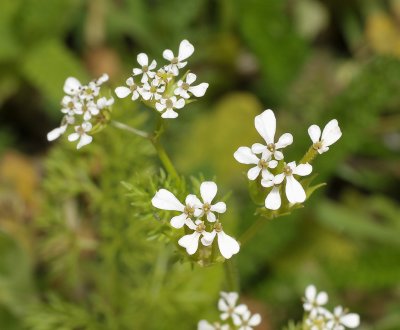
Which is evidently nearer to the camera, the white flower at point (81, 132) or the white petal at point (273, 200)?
the white petal at point (273, 200)

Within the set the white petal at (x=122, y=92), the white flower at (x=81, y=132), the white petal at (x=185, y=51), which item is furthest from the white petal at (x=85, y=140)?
the white petal at (x=185, y=51)

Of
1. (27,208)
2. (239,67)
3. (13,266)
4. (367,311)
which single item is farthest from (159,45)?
(367,311)

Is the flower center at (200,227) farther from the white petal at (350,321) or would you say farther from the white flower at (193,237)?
the white petal at (350,321)

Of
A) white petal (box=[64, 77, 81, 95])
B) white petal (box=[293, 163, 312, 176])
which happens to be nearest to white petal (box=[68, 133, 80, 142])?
white petal (box=[64, 77, 81, 95])

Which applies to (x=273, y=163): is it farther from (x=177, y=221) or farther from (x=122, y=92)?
(x=122, y=92)

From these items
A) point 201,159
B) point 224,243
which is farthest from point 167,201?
point 201,159

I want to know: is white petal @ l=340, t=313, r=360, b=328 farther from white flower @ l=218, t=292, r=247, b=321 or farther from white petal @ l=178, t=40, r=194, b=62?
white petal @ l=178, t=40, r=194, b=62
